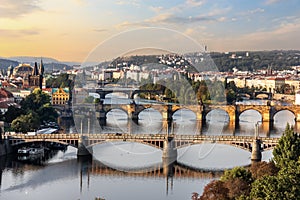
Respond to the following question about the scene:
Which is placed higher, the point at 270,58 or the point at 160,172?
the point at 270,58

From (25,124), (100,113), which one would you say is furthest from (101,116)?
(25,124)

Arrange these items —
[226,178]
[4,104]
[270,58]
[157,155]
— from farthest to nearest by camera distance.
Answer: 1. [270,58]
2. [4,104]
3. [157,155]
4. [226,178]

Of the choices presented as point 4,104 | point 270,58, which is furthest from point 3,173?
point 270,58

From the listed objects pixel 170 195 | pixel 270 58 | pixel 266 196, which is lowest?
pixel 170 195

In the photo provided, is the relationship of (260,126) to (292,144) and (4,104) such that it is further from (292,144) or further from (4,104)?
(292,144)

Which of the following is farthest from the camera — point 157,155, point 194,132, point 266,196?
point 194,132

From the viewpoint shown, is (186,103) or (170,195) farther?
(186,103)

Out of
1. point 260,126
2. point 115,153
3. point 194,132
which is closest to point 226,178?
point 115,153

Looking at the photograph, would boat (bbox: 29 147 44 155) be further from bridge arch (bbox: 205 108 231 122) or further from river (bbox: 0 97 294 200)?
bridge arch (bbox: 205 108 231 122)

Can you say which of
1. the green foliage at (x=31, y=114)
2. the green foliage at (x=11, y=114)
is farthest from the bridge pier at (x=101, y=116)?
the green foliage at (x=11, y=114)
